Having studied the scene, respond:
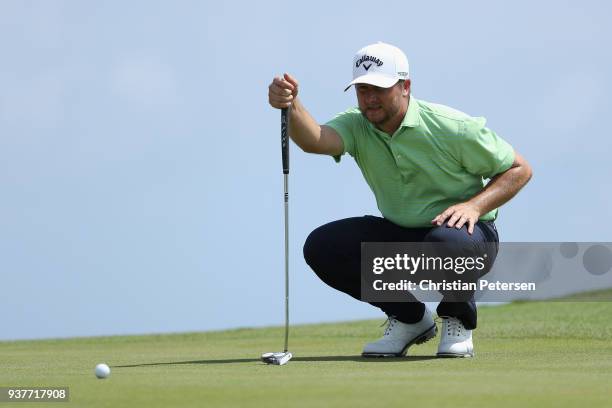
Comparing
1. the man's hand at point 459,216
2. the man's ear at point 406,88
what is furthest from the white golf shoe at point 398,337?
the man's ear at point 406,88

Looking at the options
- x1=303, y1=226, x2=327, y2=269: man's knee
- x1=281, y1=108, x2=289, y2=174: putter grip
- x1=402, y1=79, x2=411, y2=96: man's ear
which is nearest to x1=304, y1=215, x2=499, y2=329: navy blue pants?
x1=303, y1=226, x2=327, y2=269: man's knee

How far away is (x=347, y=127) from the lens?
239 inches

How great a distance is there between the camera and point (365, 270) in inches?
234

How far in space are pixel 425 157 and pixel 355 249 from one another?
0.68 meters

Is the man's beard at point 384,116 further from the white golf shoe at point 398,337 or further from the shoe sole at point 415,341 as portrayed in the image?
the shoe sole at point 415,341

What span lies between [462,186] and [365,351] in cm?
113

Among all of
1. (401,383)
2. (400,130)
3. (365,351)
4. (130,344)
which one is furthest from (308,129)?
(130,344)

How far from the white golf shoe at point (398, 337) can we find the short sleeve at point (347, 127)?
1.06 metres

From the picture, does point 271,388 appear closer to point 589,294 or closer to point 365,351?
point 365,351

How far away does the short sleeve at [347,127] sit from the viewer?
19.8 feet

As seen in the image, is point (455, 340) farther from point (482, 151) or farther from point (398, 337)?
point (482, 151)

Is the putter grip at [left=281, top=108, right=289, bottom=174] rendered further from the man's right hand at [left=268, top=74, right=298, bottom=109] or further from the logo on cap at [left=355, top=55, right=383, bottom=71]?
the logo on cap at [left=355, top=55, right=383, bottom=71]

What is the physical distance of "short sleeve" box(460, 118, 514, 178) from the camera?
5.76 meters

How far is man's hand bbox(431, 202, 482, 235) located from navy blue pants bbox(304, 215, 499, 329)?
0.18 meters
